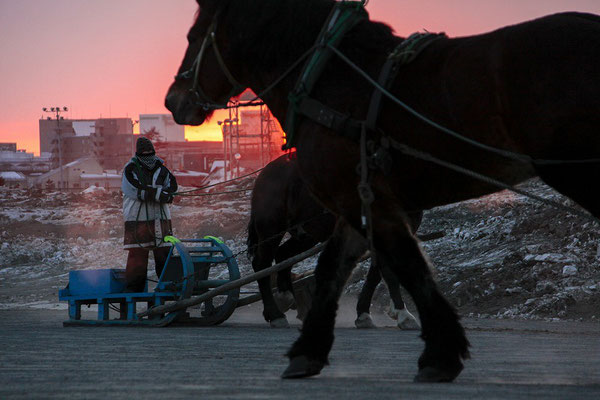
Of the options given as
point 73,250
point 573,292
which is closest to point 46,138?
point 73,250

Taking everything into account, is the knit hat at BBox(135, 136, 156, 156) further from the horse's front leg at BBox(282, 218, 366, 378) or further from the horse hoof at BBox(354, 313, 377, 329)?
the horse's front leg at BBox(282, 218, 366, 378)

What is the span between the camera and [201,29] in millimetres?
6836

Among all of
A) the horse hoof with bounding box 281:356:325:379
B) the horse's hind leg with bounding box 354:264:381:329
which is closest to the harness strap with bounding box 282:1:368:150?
the horse hoof with bounding box 281:356:325:379

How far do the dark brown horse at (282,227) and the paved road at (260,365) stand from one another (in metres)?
0.87

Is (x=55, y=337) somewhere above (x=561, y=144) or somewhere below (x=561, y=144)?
below

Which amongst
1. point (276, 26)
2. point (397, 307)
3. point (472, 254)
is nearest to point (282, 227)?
point (397, 307)

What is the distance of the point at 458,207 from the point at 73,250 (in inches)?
430

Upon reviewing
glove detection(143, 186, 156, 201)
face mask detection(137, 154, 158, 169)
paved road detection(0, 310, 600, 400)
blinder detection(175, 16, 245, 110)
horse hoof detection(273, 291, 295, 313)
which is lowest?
horse hoof detection(273, 291, 295, 313)

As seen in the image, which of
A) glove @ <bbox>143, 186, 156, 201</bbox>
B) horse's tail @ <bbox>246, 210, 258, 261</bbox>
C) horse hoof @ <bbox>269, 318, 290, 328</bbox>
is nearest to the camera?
horse hoof @ <bbox>269, 318, 290, 328</bbox>

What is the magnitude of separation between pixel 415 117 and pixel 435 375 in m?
1.31

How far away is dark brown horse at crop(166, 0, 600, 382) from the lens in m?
4.88

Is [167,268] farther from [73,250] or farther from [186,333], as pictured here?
[73,250]

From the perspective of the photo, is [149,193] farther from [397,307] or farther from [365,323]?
[397,307]

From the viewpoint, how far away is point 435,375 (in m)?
5.52
